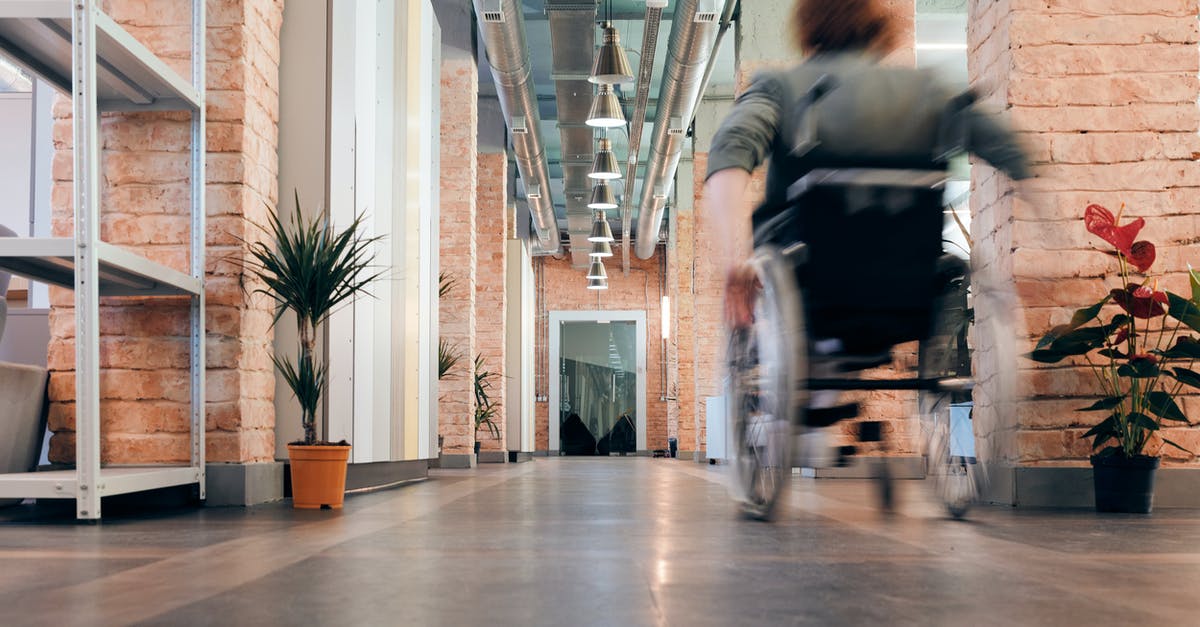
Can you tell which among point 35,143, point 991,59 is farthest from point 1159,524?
point 35,143

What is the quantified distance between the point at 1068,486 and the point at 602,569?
2.53m

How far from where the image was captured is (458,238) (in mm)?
9539

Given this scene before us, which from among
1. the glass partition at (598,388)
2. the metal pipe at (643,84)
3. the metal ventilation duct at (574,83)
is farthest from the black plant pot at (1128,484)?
the glass partition at (598,388)

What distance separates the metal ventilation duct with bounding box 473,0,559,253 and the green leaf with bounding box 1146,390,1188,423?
4741 mm

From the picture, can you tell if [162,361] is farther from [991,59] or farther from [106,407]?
[991,59]

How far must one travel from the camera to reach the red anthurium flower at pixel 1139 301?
11.9ft

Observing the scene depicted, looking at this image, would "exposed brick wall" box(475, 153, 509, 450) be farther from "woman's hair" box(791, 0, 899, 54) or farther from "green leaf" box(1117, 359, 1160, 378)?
"woman's hair" box(791, 0, 899, 54)

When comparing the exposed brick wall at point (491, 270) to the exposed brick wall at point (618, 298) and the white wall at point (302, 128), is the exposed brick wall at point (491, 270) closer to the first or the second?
the white wall at point (302, 128)

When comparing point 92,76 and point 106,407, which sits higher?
point 92,76

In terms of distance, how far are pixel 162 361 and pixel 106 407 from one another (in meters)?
0.25

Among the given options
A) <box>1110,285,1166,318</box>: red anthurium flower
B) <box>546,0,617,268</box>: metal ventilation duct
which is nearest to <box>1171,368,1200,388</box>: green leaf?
<box>1110,285,1166,318</box>: red anthurium flower

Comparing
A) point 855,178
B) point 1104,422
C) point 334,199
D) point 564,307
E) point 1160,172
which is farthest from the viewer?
point 564,307

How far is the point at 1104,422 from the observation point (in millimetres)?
3693

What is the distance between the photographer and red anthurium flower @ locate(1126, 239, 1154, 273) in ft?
11.6
